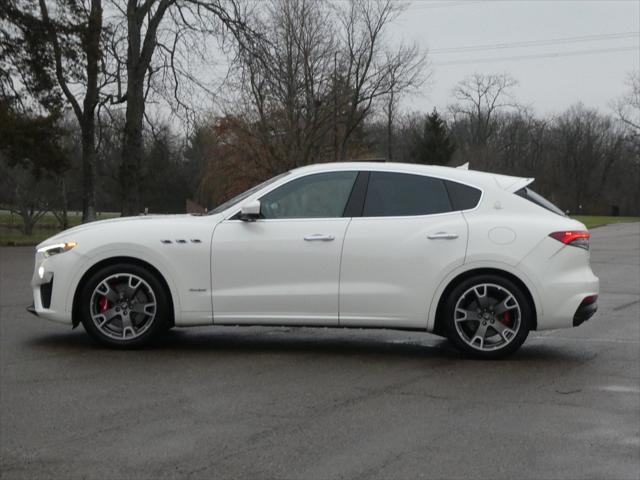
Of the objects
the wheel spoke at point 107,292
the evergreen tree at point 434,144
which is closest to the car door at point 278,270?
the wheel spoke at point 107,292

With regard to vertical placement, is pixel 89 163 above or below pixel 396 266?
above

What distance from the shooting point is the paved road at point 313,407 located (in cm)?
466

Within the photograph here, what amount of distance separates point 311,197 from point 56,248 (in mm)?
2250

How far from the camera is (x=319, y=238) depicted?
24.6 feet

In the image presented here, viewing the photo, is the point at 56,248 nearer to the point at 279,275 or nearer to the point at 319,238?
the point at 279,275

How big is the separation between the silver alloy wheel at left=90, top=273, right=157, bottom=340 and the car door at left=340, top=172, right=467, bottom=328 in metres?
1.68

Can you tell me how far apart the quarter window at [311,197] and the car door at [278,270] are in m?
0.08

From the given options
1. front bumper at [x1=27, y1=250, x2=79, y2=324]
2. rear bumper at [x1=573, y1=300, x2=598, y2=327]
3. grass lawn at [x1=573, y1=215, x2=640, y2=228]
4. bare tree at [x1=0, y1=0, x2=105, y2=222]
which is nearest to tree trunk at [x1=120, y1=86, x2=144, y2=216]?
bare tree at [x1=0, y1=0, x2=105, y2=222]

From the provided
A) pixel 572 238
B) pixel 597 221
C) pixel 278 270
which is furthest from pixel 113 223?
pixel 597 221

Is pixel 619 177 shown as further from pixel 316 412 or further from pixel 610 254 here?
pixel 316 412

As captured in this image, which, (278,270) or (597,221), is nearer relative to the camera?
(278,270)

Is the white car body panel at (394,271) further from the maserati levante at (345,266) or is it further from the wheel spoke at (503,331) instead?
the wheel spoke at (503,331)

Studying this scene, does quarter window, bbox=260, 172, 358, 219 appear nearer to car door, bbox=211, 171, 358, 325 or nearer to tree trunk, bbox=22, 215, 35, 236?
car door, bbox=211, 171, 358, 325

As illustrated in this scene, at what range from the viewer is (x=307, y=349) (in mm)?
7992
